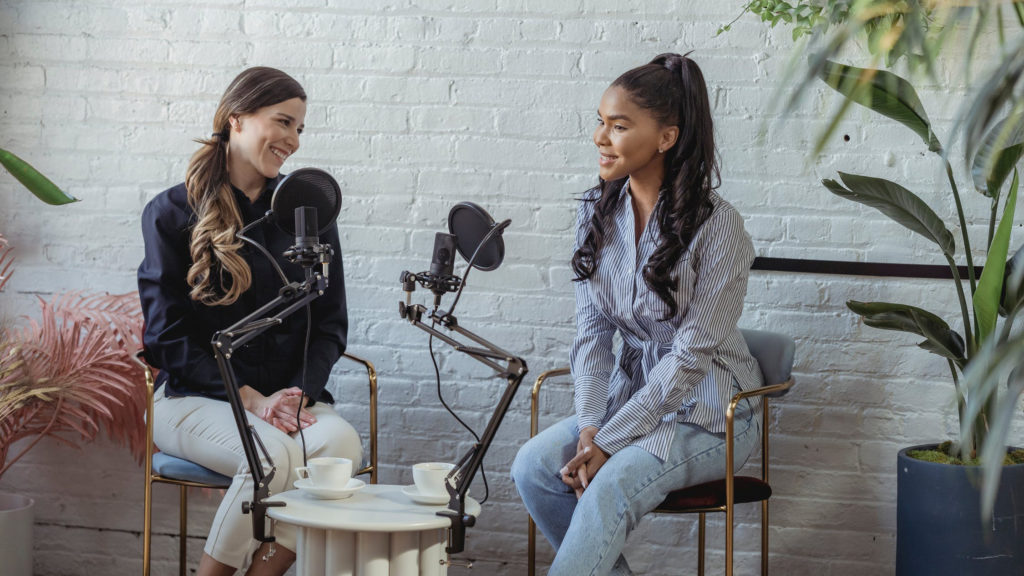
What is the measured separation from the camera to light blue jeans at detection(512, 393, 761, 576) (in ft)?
6.32

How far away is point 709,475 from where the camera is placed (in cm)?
212

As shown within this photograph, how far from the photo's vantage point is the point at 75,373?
2596 millimetres

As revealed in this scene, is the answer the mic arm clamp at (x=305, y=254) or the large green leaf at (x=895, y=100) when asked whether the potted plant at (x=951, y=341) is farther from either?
the mic arm clamp at (x=305, y=254)

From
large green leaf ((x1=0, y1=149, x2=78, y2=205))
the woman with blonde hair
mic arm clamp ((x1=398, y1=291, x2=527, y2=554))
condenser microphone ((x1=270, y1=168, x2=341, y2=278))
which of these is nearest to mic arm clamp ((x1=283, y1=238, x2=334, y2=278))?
condenser microphone ((x1=270, y1=168, x2=341, y2=278))

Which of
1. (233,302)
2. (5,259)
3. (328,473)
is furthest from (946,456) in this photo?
(5,259)

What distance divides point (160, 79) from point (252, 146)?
0.61m

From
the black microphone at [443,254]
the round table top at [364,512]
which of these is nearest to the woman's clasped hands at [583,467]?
the round table top at [364,512]

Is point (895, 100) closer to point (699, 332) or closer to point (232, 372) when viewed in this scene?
point (699, 332)

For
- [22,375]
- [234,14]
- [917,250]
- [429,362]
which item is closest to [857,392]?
[917,250]

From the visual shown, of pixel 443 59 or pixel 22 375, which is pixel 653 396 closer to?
pixel 443 59

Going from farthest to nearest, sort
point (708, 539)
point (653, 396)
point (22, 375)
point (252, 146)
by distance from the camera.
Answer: point (708, 539) < point (22, 375) < point (252, 146) < point (653, 396)

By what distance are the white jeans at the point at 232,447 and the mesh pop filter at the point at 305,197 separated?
599 millimetres

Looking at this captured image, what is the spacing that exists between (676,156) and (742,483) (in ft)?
2.42

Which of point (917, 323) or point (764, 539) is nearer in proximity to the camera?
point (917, 323)
